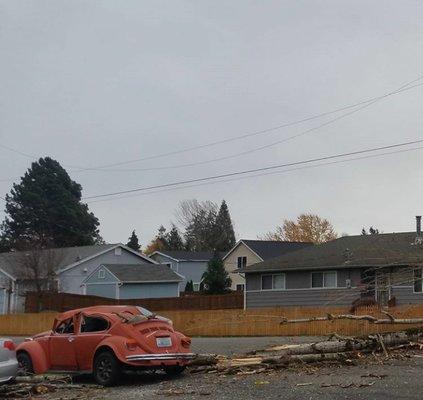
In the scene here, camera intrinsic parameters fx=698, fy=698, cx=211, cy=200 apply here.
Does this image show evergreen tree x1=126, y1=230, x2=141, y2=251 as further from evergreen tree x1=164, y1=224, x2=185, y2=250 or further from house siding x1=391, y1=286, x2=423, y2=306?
house siding x1=391, y1=286, x2=423, y2=306

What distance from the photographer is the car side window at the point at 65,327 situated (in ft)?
47.9

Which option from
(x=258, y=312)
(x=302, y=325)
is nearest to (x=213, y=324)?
(x=258, y=312)

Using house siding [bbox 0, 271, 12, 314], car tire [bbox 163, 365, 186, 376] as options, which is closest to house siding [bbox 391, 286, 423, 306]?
car tire [bbox 163, 365, 186, 376]

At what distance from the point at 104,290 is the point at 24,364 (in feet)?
130

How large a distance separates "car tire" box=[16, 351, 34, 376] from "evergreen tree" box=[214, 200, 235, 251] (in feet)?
272

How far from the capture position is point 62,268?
56312 mm

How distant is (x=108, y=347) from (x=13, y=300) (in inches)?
1780

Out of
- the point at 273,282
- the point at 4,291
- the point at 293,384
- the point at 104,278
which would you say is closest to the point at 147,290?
the point at 104,278

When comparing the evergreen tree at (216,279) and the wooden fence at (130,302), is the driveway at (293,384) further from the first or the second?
the evergreen tree at (216,279)

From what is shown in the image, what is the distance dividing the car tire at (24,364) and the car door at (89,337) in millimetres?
1576

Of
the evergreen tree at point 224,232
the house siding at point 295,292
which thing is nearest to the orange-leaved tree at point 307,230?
the evergreen tree at point 224,232

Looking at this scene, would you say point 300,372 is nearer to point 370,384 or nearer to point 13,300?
point 370,384

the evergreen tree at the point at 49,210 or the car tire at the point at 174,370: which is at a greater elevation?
the evergreen tree at the point at 49,210

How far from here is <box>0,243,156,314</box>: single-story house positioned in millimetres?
53312
